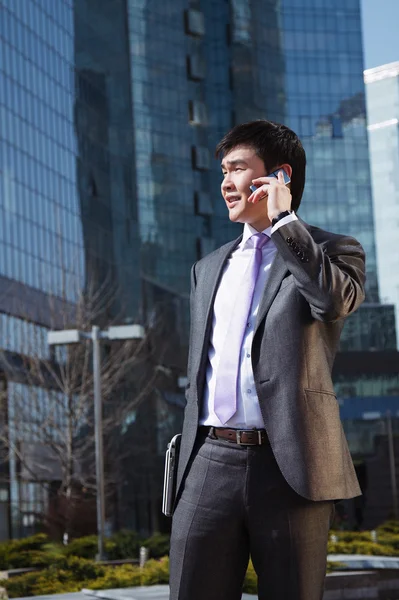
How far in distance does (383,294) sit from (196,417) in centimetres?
13745

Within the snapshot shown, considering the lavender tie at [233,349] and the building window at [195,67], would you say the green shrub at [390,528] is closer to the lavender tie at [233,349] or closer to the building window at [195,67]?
the lavender tie at [233,349]

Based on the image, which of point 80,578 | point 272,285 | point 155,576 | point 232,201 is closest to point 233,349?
point 272,285

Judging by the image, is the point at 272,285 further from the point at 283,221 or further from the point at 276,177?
the point at 276,177

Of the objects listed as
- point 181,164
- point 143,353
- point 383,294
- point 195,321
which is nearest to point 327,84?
point 181,164

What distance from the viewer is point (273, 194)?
11.5 feet

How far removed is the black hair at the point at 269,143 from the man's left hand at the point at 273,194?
9 cm

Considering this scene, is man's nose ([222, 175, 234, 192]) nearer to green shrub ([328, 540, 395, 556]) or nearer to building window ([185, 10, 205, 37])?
green shrub ([328, 540, 395, 556])

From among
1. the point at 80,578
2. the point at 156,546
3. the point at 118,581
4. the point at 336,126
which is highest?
the point at 336,126

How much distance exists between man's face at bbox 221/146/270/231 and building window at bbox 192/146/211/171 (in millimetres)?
79459

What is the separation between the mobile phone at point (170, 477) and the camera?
3.57 meters

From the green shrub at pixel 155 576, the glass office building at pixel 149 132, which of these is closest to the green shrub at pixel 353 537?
the green shrub at pixel 155 576

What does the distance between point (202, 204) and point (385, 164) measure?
56.8 m

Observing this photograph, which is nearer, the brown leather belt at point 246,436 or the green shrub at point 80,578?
the brown leather belt at point 246,436

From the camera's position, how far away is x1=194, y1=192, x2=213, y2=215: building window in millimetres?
82375
